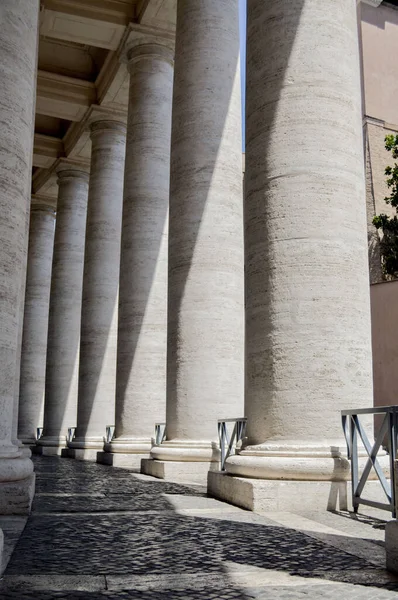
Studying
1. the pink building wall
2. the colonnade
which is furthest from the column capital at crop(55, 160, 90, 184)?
the pink building wall

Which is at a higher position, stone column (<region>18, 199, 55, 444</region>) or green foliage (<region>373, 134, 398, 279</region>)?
green foliage (<region>373, 134, 398, 279</region>)

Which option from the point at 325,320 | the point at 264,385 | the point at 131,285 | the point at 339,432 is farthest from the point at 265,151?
the point at 131,285

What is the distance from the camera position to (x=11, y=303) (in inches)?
1046

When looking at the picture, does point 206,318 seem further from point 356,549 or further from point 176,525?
point 356,549

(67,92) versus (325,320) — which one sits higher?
(67,92)

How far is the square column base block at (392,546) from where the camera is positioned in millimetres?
16297

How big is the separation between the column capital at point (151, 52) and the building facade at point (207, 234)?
0.42 ft

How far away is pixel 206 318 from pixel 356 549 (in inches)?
918

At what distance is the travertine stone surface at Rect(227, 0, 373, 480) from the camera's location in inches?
1040

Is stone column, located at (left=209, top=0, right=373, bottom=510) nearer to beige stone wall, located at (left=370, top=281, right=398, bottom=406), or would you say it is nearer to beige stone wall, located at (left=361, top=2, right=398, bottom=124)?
beige stone wall, located at (left=370, top=281, right=398, bottom=406)

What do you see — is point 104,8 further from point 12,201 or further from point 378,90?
point 378,90

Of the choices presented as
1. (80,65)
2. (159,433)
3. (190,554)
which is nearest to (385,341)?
(159,433)

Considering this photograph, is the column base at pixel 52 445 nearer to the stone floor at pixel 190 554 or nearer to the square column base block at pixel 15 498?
the stone floor at pixel 190 554

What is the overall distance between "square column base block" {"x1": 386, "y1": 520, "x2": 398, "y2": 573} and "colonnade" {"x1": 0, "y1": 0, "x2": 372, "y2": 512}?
8641 mm
